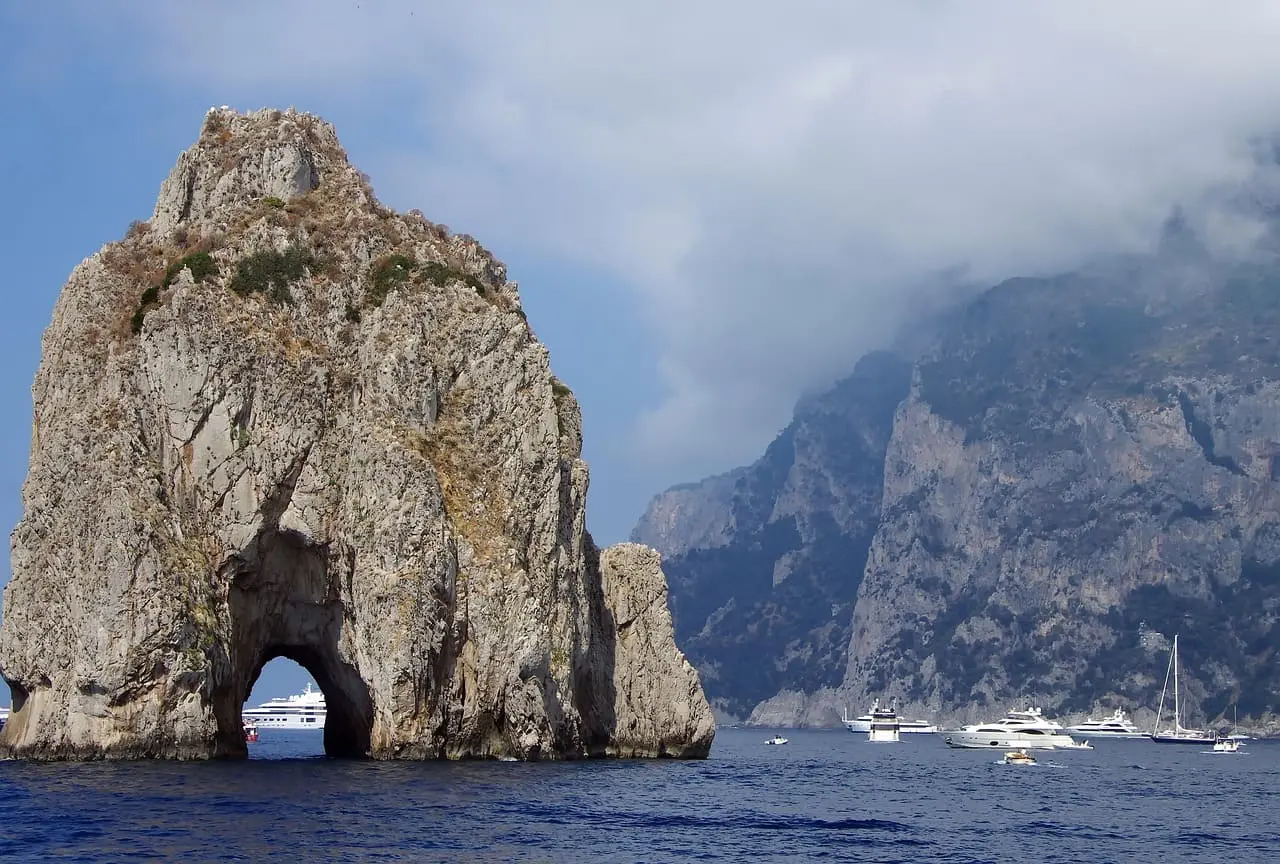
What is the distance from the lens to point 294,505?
88438 millimetres

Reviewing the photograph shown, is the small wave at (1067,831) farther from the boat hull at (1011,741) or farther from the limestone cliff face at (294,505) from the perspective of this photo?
the boat hull at (1011,741)

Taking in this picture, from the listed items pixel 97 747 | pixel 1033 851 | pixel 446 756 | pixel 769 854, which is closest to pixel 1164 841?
pixel 1033 851

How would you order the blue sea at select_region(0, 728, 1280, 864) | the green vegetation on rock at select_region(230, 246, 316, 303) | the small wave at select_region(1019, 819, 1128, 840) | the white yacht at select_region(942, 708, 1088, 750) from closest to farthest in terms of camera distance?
the blue sea at select_region(0, 728, 1280, 864) → the small wave at select_region(1019, 819, 1128, 840) → the green vegetation on rock at select_region(230, 246, 316, 303) → the white yacht at select_region(942, 708, 1088, 750)

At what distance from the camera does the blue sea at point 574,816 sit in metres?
51.0

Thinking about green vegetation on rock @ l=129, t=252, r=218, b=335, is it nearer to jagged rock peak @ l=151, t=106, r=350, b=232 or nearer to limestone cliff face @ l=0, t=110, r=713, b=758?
limestone cliff face @ l=0, t=110, r=713, b=758

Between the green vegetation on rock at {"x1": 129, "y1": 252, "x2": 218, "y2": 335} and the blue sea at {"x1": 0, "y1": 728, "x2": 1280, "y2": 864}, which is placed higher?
the green vegetation on rock at {"x1": 129, "y1": 252, "x2": 218, "y2": 335}

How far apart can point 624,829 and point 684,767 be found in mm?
41304

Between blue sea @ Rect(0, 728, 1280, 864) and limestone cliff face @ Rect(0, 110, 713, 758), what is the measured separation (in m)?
4.12

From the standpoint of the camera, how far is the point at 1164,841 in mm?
63531

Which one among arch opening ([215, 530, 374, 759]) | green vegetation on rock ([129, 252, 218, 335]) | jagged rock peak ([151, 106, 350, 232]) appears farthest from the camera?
jagged rock peak ([151, 106, 350, 232])

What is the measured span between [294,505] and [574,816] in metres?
33.6

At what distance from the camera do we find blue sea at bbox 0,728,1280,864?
5097cm

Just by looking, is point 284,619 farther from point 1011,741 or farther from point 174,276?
point 1011,741

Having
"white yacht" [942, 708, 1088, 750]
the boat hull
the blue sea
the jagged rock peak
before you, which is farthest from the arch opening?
"white yacht" [942, 708, 1088, 750]
